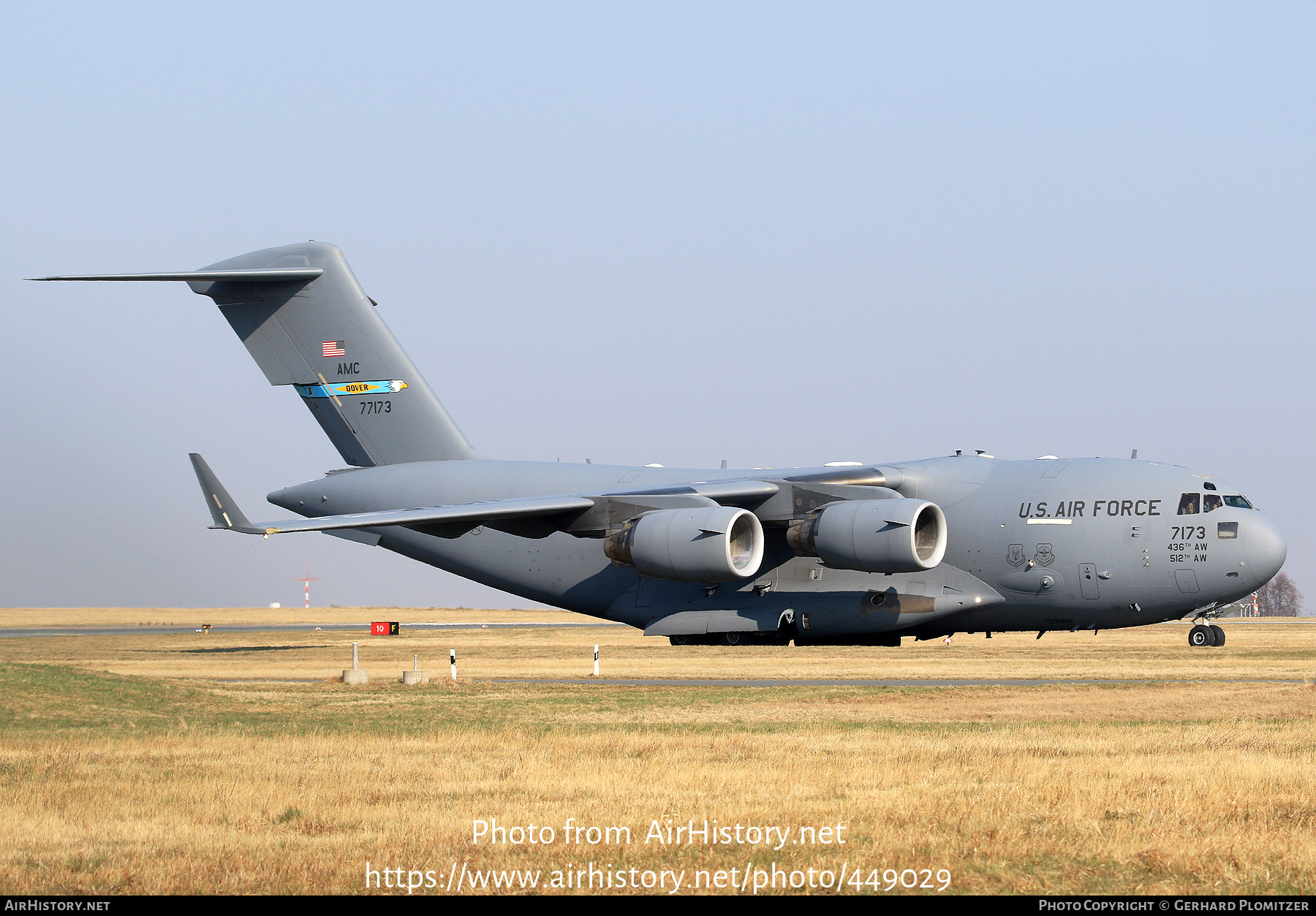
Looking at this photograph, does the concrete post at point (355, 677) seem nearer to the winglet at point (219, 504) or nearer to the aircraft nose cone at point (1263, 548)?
the winglet at point (219, 504)

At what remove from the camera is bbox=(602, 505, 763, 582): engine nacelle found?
61.0 ft

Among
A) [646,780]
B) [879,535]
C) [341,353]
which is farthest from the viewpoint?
[341,353]

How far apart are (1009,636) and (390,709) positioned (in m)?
32.0

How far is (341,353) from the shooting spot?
24.7m

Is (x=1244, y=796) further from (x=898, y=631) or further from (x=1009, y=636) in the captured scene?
(x=1009, y=636)

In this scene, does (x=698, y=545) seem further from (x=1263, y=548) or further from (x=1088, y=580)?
(x=1263, y=548)

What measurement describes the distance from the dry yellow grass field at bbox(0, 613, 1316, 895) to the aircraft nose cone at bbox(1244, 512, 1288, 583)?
180 centimetres

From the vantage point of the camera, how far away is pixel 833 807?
9.92 metres

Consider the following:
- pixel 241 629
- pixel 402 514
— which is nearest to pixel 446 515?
pixel 402 514

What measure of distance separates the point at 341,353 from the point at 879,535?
10900mm

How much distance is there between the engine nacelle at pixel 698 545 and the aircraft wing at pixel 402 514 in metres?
1.42

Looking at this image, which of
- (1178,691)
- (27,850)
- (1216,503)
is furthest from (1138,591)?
(27,850)

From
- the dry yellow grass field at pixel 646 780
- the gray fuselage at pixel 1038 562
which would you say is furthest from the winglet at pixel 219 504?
the gray fuselage at pixel 1038 562

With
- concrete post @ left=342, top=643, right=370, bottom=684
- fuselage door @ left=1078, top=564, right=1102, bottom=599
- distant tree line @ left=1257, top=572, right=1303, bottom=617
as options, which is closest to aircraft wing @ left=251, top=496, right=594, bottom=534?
concrete post @ left=342, top=643, right=370, bottom=684
